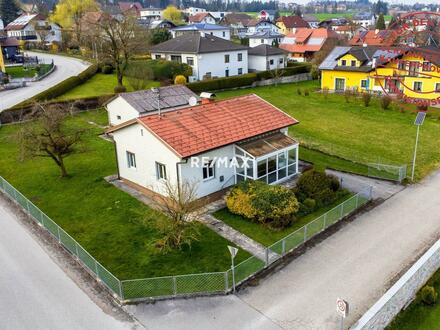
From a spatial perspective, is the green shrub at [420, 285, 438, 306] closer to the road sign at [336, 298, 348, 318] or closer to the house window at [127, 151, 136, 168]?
the road sign at [336, 298, 348, 318]

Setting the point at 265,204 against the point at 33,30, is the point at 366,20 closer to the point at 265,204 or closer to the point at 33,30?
the point at 33,30

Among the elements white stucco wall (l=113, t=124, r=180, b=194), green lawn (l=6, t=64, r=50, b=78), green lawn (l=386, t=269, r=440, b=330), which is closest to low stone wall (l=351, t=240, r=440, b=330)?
green lawn (l=386, t=269, r=440, b=330)

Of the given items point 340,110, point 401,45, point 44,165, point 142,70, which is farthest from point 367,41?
point 44,165

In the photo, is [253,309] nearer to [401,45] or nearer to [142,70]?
[401,45]

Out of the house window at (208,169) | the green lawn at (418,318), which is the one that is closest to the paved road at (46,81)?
the house window at (208,169)

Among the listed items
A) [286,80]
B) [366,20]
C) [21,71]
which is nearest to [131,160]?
[286,80]

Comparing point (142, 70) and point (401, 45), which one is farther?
point (142, 70)
